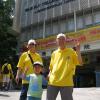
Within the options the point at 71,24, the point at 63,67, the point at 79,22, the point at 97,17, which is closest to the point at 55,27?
the point at 71,24

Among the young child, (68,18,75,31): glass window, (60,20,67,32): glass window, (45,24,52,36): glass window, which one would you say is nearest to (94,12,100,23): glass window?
(68,18,75,31): glass window

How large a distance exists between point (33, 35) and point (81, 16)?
526 cm

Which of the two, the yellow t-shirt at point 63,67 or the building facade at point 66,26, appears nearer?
the yellow t-shirt at point 63,67

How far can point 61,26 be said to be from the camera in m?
22.5

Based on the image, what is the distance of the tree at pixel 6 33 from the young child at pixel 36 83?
1852 centimetres

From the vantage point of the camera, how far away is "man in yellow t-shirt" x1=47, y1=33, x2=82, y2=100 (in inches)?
224

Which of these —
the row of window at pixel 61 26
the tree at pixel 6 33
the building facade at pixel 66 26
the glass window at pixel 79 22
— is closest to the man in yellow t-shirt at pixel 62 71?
the building facade at pixel 66 26

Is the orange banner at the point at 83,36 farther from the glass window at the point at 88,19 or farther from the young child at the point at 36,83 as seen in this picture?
the young child at the point at 36,83

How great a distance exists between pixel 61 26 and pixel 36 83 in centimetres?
1656

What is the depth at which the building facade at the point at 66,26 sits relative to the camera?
19.0 m

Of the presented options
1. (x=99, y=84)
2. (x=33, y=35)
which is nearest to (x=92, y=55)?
(x=99, y=84)

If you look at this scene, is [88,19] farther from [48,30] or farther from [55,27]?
[48,30]

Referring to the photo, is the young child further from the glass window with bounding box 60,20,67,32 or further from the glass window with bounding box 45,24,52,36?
the glass window with bounding box 45,24,52,36

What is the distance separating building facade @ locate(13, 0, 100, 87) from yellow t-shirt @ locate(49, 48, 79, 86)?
1211 cm
